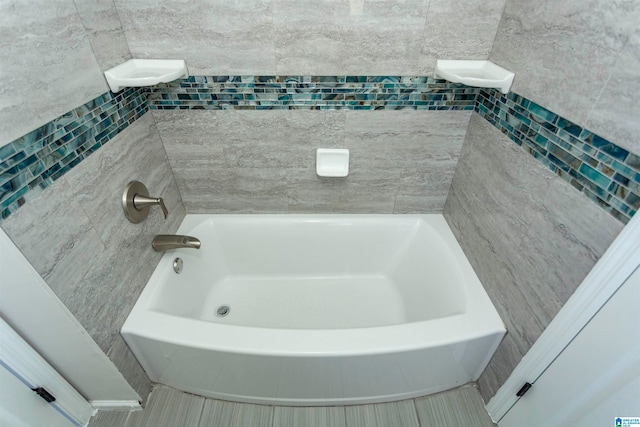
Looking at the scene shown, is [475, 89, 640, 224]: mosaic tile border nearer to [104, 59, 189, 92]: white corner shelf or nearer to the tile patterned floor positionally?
the tile patterned floor

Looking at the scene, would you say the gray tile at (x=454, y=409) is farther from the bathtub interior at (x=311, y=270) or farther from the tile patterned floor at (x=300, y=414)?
the bathtub interior at (x=311, y=270)

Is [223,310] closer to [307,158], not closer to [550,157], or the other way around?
[307,158]

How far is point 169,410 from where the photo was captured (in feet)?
4.12

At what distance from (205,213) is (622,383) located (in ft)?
5.49

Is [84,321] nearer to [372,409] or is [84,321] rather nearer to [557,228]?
[372,409]

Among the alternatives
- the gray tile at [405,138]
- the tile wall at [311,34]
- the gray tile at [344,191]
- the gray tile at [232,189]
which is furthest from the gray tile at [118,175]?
the gray tile at [405,138]

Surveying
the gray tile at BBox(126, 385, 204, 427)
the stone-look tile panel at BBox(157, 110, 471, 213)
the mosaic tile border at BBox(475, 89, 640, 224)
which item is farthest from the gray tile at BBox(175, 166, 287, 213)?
the mosaic tile border at BBox(475, 89, 640, 224)

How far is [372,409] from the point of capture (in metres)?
1.28

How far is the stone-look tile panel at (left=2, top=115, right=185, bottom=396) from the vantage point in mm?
805

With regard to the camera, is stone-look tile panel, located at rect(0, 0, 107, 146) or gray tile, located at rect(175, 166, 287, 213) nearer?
stone-look tile panel, located at rect(0, 0, 107, 146)

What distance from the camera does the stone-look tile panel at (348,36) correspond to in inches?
43.9

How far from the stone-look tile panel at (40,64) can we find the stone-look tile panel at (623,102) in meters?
1.40

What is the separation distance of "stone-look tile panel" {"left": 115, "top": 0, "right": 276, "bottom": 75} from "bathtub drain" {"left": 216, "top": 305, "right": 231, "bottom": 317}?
1.11 meters

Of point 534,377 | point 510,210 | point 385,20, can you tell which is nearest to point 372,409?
point 534,377
